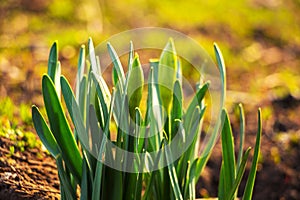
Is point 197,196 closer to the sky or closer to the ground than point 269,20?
closer to the ground

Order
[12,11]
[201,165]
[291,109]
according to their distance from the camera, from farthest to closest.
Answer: [12,11], [291,109], [201,165]

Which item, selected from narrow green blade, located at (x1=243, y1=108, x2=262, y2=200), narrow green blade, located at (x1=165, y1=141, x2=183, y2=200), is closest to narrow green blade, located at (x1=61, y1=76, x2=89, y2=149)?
narrow green blade, located at (x1=165, y1=141, x2=183, y2=200)

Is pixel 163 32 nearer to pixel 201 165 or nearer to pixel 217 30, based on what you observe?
pixel 217 30

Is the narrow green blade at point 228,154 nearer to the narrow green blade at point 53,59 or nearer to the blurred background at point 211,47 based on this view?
the narrow green blade at point 53,59

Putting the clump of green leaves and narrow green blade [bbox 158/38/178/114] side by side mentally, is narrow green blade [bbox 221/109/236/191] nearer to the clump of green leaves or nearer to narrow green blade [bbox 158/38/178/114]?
the clump of green leaves

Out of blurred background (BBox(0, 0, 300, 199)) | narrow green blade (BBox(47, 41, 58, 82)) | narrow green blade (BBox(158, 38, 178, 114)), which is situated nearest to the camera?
narrow green blade (BBox(47, 41, 58, 82))

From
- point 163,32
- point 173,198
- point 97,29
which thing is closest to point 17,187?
point 173,198
